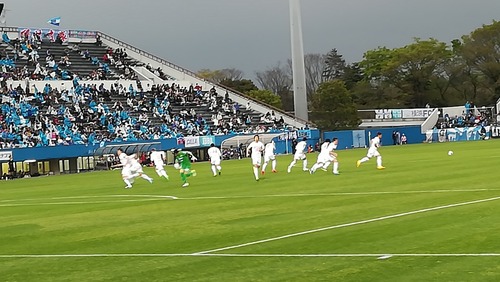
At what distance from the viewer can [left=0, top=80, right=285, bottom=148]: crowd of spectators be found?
66.4 meters

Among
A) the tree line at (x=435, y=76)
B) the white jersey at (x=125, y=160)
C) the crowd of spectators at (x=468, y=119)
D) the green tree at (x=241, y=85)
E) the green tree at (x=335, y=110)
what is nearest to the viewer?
the white jersey at (x=125, y=160)

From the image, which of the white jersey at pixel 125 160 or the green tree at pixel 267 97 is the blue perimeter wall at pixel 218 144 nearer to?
the white jersey at pixel 125 160

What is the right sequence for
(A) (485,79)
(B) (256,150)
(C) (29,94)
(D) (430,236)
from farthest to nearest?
1. (A) (485,79)
2. (C) (29,94)
3. (B) (256,150)
4. (D) (430,236)

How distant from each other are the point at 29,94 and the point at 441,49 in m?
73.4

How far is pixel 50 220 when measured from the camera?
22.4m

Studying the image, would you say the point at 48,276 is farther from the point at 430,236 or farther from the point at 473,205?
the point at 473,205

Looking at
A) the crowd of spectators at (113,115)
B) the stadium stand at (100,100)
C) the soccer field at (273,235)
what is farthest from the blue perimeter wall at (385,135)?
the soccer field at (273,235)

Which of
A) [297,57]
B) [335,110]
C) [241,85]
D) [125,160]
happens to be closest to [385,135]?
[335,110]

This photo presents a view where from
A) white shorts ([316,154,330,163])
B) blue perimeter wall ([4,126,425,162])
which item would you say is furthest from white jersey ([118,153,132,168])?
blue perimeter wall ([4,126,425,162])

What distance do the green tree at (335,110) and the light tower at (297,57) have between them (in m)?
9.67

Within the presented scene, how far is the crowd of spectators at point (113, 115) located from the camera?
6644 cm

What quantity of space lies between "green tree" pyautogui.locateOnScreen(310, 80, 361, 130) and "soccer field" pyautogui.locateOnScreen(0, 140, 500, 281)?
7086 centimetres

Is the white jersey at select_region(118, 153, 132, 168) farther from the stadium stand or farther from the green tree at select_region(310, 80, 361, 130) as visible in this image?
the green tree at select_region(310, 80, 361, 130)

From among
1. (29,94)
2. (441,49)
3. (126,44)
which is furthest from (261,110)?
(441,49)
